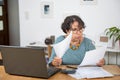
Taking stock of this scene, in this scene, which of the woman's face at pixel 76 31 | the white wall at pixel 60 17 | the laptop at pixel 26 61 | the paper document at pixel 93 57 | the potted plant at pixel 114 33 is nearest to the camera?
the laptop at pixel 26 61

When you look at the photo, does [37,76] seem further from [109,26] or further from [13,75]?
[109,26]

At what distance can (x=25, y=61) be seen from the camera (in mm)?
1492

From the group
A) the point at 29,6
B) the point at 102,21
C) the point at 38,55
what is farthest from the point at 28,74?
the point at 29,6

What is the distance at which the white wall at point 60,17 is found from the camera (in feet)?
11.3

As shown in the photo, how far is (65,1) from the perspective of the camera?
367cm

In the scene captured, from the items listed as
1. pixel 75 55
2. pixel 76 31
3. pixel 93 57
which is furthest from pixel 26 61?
pixel 76 31

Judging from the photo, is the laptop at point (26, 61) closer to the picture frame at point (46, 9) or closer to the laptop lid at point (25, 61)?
the laptop lid at point (25, 61)

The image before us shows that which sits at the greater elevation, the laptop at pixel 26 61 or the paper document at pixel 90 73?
the laptop at pixel 26 61

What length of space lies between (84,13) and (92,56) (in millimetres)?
1887

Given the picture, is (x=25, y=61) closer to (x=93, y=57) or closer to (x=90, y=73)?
(x=90, y=73)

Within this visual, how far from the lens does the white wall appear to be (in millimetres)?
3446

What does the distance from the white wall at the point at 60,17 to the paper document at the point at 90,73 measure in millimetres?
1884

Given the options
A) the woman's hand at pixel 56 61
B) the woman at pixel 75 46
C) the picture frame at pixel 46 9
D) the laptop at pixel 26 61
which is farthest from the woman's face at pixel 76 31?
the picture frame at pixel 46 9

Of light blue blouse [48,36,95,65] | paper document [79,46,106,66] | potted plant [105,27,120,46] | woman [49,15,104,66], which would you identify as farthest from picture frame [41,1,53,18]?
paper document [79,46,106,66]
